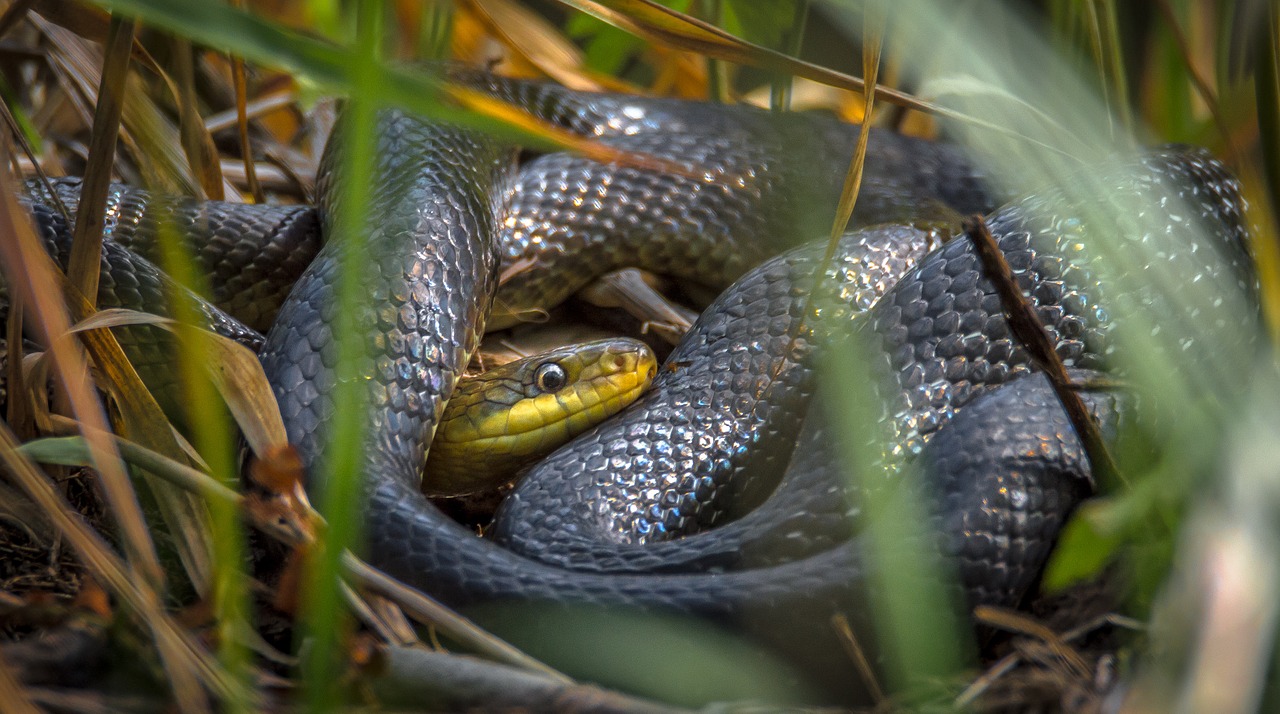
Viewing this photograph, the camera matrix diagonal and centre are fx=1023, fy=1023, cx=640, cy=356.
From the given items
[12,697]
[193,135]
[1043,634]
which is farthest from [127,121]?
[1043,634]

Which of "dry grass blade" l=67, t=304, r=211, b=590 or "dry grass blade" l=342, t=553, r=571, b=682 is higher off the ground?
"dry grass blade" l=67, t=304, r=211, b=590

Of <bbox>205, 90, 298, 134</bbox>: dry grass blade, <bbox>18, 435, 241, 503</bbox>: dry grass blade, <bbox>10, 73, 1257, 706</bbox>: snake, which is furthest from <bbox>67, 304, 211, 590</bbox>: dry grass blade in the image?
<bbox>205, 90, 298, 134</bbox>: dry grass blade

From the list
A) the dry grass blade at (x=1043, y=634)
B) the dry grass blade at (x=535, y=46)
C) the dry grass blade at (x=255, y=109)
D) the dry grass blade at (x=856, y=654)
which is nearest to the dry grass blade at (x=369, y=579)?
the dry grass blade at (x=856, y=654)

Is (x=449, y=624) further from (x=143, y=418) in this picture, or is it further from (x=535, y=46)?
(x=535, y=46)

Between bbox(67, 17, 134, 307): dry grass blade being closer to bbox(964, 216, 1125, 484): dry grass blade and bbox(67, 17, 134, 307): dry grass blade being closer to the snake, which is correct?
the snake

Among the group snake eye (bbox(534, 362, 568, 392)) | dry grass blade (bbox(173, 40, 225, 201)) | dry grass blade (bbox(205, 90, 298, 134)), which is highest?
dry grass blade (bbox(205, 90, 298, 134))

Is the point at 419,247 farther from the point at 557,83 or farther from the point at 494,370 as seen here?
the point at 557,83

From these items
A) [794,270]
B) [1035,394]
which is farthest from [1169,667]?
[794,270]

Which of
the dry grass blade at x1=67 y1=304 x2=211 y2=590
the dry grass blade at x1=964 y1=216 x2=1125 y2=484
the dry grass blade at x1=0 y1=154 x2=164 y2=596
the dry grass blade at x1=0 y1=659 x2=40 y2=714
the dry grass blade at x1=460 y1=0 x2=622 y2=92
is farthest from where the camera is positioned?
the dry grass blade at x1=460 y1=0 x2=622 y2=92
